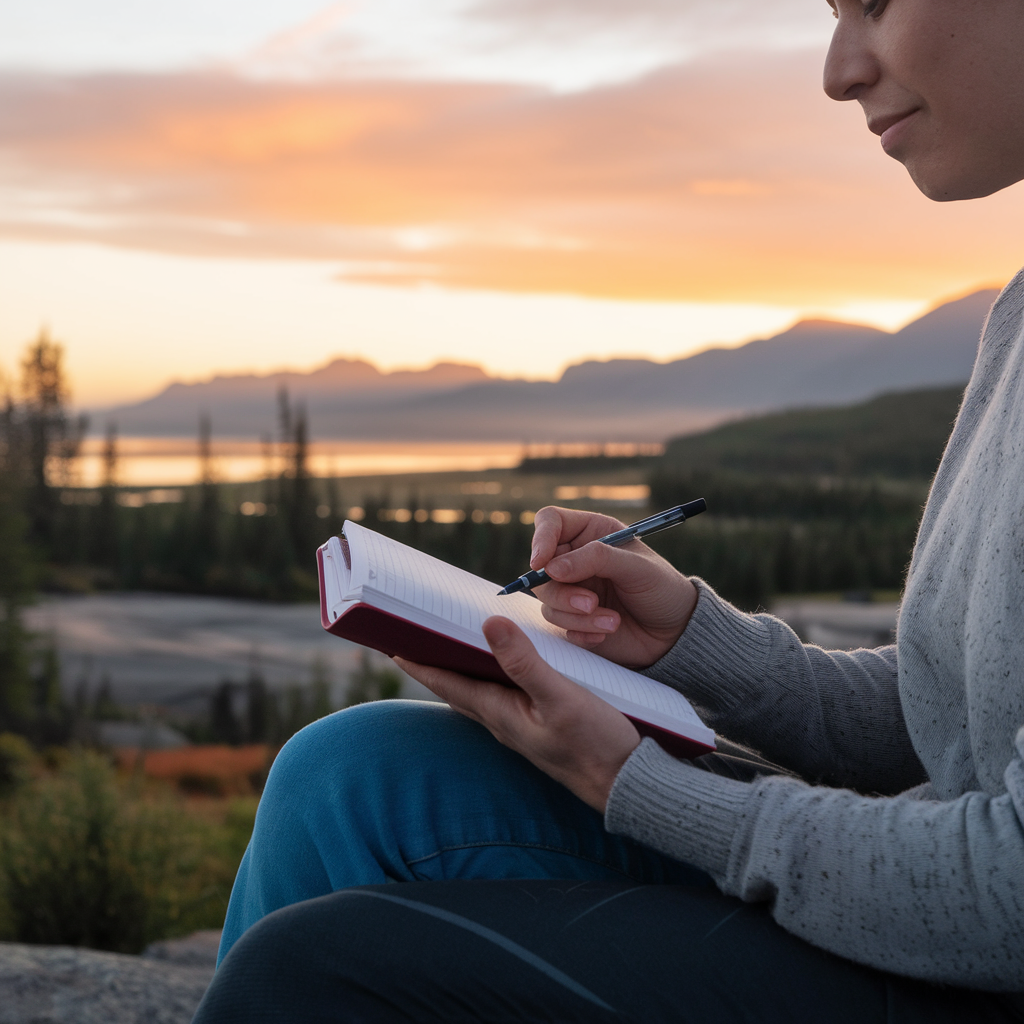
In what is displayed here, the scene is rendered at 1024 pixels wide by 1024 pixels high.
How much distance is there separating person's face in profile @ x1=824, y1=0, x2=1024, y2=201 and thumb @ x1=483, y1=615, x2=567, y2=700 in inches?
23.9

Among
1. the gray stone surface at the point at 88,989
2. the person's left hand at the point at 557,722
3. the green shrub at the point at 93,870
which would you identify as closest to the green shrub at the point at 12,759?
the green shrub at the point at 93,870

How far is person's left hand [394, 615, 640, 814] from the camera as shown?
874 millimetres

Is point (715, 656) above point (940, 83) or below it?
below

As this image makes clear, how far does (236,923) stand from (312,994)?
0.41 meters

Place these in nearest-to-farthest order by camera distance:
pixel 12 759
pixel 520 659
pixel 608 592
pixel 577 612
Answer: pixel 520 659 < pixel 577 612 < pixel 608 592 < pixel 12 759

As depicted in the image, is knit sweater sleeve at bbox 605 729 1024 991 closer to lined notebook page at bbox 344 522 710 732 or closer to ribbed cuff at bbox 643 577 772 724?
lined notebook page at bbox 344 522 710 732

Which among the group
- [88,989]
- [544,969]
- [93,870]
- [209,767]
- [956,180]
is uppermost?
[956,180]

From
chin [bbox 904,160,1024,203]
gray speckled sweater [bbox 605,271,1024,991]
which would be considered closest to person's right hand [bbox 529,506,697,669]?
gray speckled sweater [bbox 605,271,1024,991]

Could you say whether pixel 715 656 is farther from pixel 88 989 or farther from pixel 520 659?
pixel 88 989

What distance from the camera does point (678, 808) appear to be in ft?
2.81

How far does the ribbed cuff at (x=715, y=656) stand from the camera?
1221 millimetres

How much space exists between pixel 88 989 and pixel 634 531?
1.41 metres

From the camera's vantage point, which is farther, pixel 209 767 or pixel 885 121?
pixel 209 767

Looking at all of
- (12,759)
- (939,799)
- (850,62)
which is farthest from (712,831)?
(12,759)
